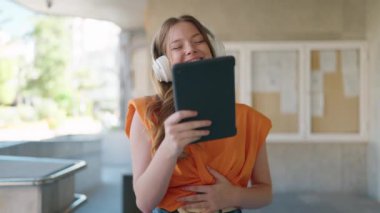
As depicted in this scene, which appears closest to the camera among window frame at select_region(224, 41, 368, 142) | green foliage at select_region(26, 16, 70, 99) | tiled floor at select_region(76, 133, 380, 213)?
tiled floor at select_region(76, 133, 380, 213)

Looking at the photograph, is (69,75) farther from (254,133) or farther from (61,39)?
(254,133)

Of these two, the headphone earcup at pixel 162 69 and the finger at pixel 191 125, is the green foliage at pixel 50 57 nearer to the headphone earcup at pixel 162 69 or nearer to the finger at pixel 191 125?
the headphone earcup at pixel 162 69

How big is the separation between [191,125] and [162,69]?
203 millimetres

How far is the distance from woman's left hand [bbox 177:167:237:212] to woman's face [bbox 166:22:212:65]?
25cm

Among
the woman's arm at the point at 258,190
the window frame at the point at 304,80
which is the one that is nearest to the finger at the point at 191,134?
the woman's arm at the point at 258,190

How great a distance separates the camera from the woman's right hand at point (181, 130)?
851mm

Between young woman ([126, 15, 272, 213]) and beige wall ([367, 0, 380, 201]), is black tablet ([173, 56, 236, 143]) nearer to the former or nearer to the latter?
young woman ([126, 15, 272, 213])

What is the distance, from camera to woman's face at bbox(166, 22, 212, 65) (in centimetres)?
100

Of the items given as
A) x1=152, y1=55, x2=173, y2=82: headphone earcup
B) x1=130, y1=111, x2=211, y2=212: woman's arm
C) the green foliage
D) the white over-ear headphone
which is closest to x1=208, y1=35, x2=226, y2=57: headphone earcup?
the white over-ear headphone

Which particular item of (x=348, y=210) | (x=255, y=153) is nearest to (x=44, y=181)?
(x=255, y=153)

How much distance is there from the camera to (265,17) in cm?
605

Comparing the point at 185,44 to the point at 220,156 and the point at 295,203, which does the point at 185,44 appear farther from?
the point at 295,203

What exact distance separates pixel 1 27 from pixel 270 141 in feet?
32.2

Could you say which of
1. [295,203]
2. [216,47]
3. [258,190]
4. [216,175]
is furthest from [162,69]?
[295,203]
